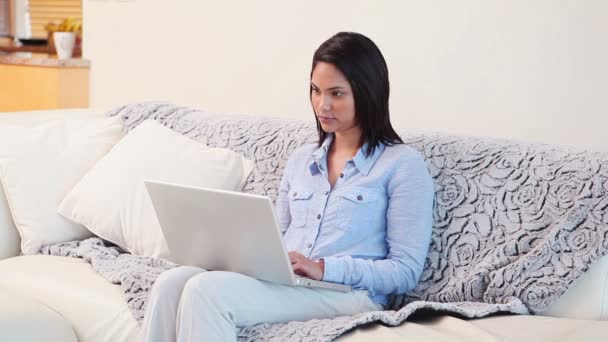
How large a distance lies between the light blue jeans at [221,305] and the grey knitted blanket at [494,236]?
43 millimetres

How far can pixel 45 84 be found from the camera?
178 inches

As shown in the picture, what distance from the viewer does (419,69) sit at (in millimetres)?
3105

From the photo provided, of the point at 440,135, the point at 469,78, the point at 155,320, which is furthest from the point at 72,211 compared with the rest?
the point at 469,78

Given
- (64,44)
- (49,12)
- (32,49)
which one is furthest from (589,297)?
(49,12)

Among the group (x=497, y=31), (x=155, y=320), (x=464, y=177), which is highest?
(x=497, y=31)

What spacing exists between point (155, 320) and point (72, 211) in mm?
835

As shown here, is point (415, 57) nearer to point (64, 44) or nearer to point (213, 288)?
point (213, 288)

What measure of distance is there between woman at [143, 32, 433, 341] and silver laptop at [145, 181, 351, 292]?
4 centimetres

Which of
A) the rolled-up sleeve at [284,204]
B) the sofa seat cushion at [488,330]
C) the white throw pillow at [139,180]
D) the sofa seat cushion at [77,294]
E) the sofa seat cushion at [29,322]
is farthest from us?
the white throw pillow at [139,180]

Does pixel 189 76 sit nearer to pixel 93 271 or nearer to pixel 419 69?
pixel 419 69

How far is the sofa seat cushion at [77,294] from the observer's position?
220cm

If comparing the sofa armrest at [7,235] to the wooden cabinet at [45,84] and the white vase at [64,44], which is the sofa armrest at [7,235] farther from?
the white vase at [64,44]

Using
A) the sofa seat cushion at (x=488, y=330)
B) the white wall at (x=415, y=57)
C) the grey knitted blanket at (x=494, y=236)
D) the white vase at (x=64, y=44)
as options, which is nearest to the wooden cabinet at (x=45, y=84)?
the white vase at (x=64, y=44)

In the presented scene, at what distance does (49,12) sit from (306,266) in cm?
573
